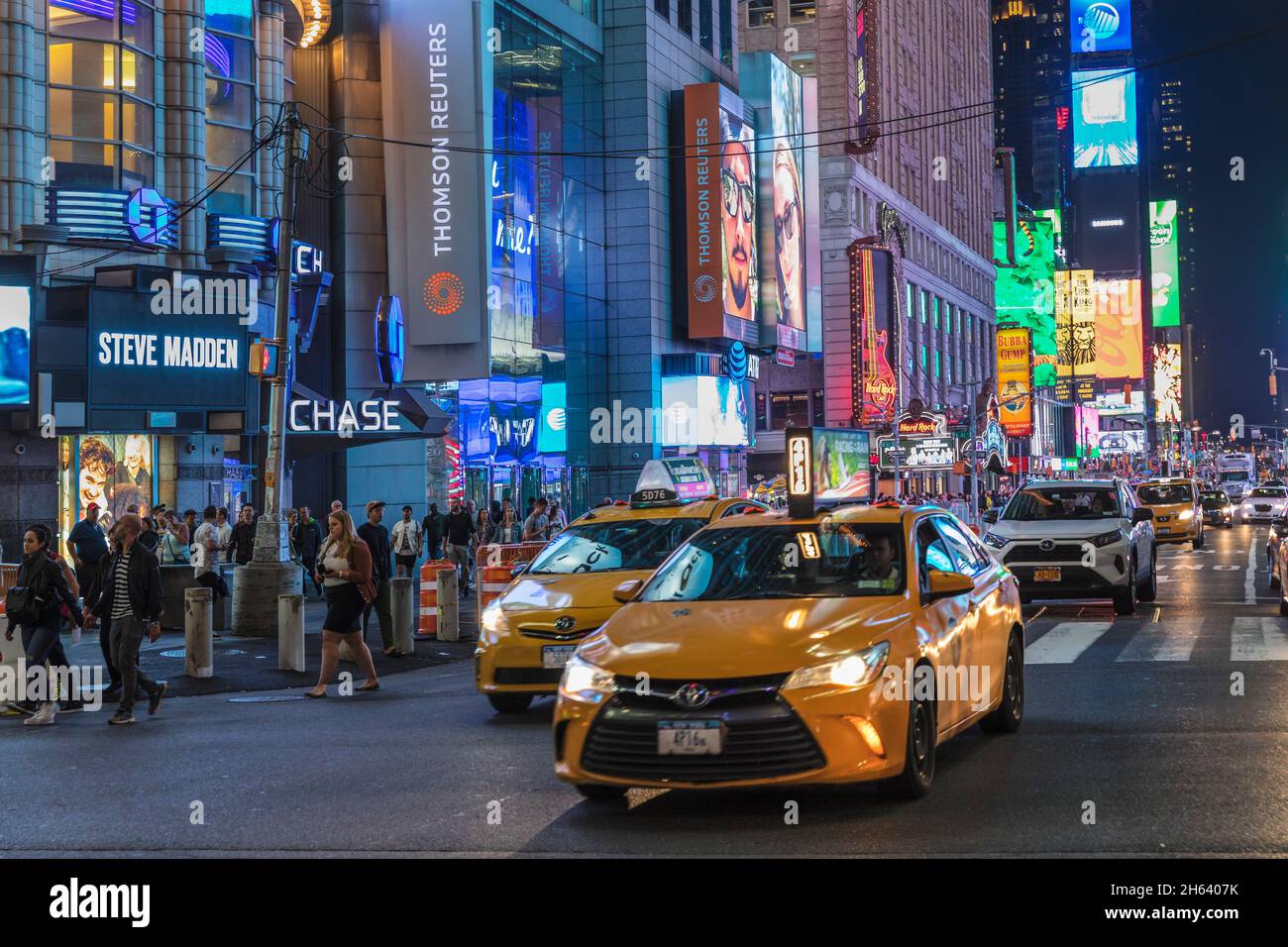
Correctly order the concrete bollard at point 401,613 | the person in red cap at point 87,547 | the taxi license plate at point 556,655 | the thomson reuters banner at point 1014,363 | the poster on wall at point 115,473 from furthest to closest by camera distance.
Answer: the thomson reuters banner at point 1014,363 → the poster on wall at point 115,473 → the concrete bollard at point 401,613 → the person in red cap at point 87,547 → the taxi license plate at point 556,655

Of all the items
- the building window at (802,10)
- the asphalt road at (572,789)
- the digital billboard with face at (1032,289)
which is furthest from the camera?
the digital billboard with face at (1032,289)

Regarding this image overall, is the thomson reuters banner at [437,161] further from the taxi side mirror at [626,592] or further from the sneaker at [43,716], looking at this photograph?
the taxi side mirror at [626,592]

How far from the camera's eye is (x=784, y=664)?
26.5 ft

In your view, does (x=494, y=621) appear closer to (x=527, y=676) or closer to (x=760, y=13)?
(x=527, y=676)

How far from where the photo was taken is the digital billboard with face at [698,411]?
→ 2100 inches

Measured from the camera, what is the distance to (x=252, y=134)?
3206cm

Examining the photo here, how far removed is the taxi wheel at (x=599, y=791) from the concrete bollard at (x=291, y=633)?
9.49 metres

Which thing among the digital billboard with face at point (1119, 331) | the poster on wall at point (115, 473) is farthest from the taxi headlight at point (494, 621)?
the digital billboard with face at point (1119, 331)

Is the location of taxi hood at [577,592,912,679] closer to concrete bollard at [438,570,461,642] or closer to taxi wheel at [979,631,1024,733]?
taxi wheel at [979,631,1024,733]

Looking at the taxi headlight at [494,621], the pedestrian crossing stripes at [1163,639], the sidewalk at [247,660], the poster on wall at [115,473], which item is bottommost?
the sidewalk at [247,660]

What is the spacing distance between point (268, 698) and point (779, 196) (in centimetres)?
4697

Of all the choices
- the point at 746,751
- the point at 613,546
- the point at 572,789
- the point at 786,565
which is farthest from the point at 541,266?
the point at 746,751
